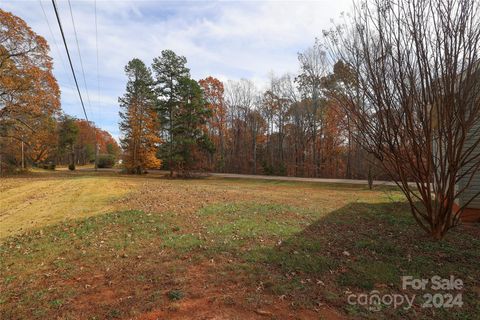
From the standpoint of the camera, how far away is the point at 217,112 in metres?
37.3

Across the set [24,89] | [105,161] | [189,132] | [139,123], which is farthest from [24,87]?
[105,161]

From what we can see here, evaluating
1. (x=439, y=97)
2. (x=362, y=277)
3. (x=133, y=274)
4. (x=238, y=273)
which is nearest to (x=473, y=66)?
(x=439, y=97)

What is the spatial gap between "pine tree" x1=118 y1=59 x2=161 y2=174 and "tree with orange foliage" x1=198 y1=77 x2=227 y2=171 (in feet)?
33.4

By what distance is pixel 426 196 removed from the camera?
495cm

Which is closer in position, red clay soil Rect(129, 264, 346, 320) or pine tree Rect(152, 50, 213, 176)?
red clay soil Rect(129, 264, 346, 320)

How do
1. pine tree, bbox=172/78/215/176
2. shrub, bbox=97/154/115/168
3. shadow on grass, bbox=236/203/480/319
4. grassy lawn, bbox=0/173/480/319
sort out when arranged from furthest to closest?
shrub, bbox=97/154/115/168, pine tree, bbox=172/78/215/176, shadow on grass, bbox=236/203/480/319, grassy lawn, bbox=0/173/480/319

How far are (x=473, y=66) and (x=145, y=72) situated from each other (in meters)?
28.6

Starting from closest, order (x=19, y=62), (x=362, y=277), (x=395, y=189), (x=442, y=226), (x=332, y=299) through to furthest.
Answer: (x=332, y=299), (x=362, y=277), (x=442, y=226), (x=395, y=189), (x=19, y=62)

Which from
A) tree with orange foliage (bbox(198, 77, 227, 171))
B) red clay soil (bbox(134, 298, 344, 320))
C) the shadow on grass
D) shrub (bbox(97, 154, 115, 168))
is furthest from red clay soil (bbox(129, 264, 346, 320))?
shrub (bbox(97, 154, 115, 168))

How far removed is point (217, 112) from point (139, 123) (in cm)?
1286

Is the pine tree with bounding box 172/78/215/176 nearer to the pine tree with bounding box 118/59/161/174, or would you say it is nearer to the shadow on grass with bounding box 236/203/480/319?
the pine tree with bounding box 118/59/161/174

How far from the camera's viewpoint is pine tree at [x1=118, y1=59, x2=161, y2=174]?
88.1ft

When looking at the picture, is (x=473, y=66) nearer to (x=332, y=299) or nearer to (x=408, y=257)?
(x=408, y=257)

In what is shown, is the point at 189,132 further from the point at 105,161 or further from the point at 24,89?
the point at 105,161
